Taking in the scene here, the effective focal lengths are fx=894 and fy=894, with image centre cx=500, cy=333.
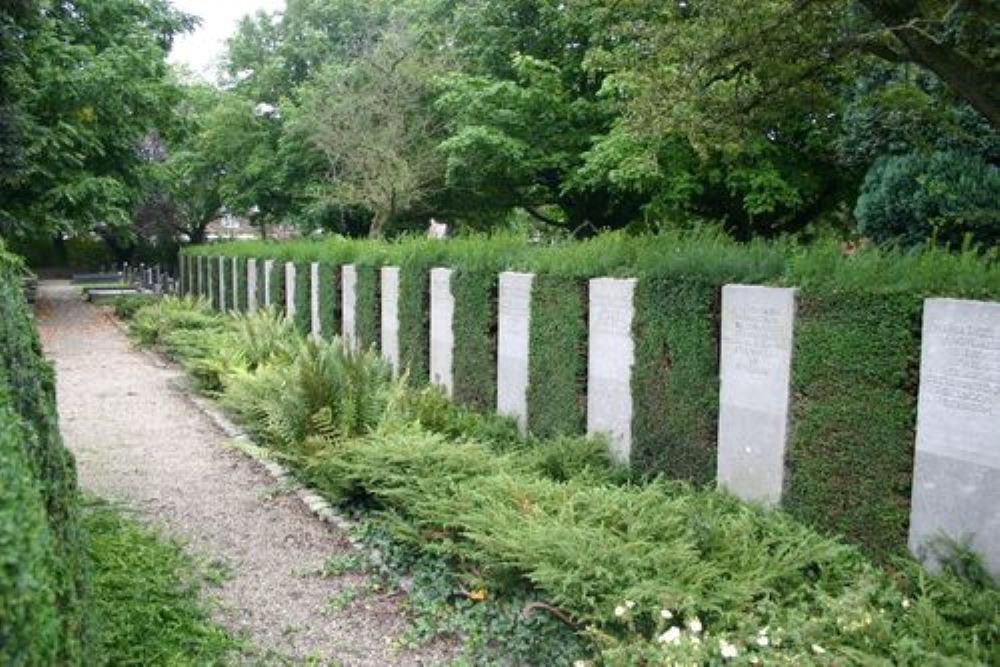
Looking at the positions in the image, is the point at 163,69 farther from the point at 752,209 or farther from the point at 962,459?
the point at 962,459

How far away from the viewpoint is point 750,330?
5.17 meters

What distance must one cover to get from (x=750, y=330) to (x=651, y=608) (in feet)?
6.91

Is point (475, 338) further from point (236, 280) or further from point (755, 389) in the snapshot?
point (236, 280)

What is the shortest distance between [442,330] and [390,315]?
4.91 feet

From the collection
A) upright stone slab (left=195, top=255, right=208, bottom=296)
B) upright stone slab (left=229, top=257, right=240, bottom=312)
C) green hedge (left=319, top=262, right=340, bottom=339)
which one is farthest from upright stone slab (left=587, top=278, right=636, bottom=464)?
upright stone slab (left=195, top=255, right=208, bottom=296)

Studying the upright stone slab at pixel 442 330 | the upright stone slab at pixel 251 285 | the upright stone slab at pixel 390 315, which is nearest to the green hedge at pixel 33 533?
the upright stone slab at pixel 442 330

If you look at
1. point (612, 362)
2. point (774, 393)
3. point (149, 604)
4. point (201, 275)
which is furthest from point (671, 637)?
point (201, 275)

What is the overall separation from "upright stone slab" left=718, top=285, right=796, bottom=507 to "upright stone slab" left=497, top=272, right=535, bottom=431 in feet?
7.63

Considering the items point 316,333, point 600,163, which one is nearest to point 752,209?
point 600,163

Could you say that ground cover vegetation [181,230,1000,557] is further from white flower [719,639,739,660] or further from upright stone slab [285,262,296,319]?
upright stone slab [285,262,296,319]

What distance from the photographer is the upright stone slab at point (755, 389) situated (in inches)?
195

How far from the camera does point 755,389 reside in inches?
202

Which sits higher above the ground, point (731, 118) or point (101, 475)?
point (731, 118)

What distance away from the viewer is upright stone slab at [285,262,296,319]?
46.2 ft
